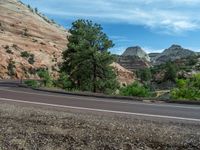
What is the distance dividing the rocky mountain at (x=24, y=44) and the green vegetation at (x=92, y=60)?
21075 mm

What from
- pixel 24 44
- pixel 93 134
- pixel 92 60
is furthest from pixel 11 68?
pixel 93 134

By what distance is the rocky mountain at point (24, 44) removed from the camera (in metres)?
65.1

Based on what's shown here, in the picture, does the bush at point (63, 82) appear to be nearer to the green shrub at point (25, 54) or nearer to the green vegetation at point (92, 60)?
the green vegetation at point (92, 60)

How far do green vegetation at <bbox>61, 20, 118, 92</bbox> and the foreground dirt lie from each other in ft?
96.0

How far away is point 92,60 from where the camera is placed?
135ft

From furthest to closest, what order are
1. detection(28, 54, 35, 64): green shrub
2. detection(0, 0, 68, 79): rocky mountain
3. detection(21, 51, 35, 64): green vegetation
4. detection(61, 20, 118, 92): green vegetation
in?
detection(21, 51, 35, 64): green vegetation → detection(28, 54, 35, 64): green shrub → detection(0, 0, 68, 79): rocky mountain → detection(61, 20, 118, 92): green vegetation

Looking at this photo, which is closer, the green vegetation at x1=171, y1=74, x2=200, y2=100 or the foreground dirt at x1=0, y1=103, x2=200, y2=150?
the foreground dirt at x1=0, y1=103, x2=200, y2=150

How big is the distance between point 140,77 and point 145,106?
375ft

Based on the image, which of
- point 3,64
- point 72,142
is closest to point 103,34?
point 3,64

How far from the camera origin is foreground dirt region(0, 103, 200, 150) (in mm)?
8344

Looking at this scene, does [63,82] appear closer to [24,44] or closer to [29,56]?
[29,56]

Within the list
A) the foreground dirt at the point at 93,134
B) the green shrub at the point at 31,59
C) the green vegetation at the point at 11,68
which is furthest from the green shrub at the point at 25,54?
the foreground dirt at the point at 93,134

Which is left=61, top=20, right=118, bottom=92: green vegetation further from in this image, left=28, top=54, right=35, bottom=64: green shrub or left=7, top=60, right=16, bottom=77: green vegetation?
left=28, top=54, right=35, bottom=64: green shrub

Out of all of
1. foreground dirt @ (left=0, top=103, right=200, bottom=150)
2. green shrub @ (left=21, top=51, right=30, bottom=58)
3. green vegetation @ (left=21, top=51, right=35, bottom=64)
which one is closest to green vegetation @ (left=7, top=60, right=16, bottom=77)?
green vegetation @ (left=21, top=51, right=35, bottom=64)
